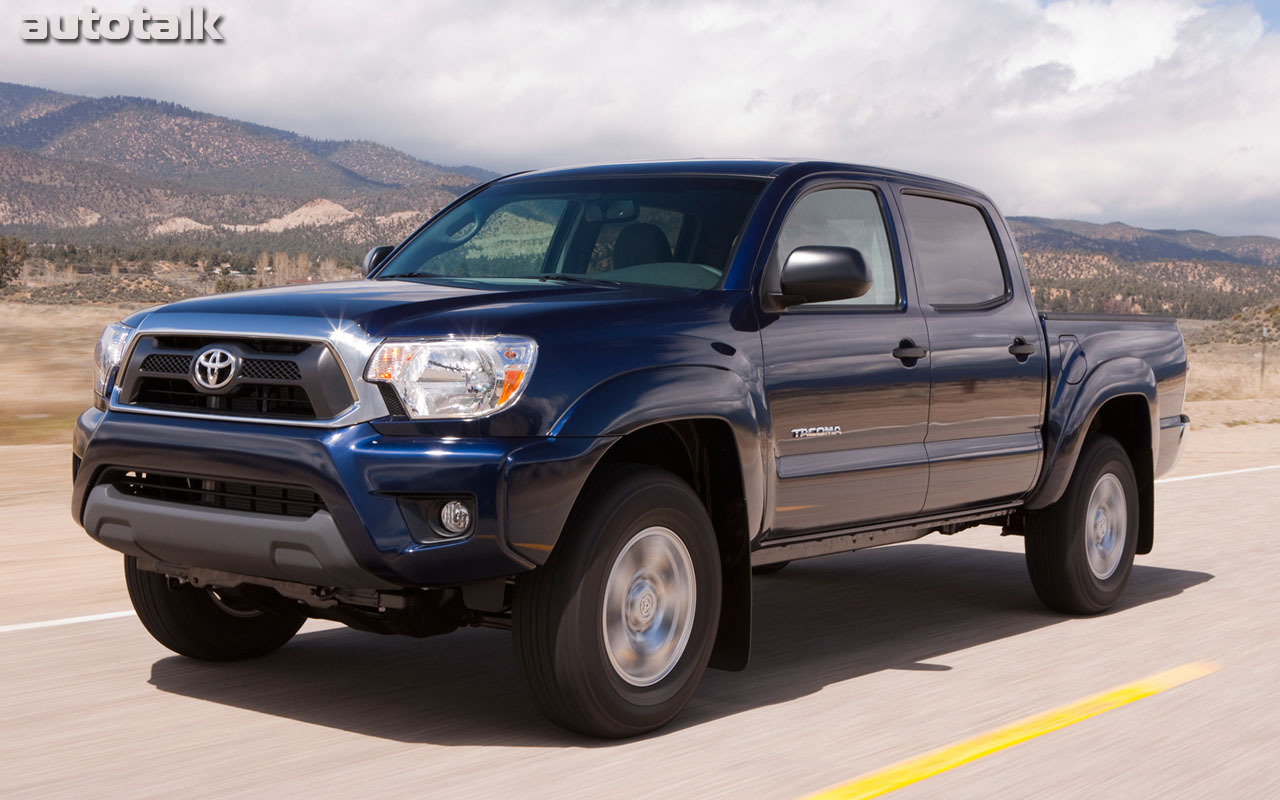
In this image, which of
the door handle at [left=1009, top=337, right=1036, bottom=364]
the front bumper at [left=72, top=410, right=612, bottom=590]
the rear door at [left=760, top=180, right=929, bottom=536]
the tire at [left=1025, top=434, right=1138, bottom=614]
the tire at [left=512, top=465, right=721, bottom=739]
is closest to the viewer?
the front bumper at [left=72, top=410, right=612, bottom=590]

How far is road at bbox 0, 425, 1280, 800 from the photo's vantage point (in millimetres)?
4680

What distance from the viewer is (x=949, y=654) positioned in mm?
6695

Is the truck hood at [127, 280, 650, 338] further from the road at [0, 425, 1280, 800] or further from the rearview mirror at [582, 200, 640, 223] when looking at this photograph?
the road at [0, 425, 1280, 800]

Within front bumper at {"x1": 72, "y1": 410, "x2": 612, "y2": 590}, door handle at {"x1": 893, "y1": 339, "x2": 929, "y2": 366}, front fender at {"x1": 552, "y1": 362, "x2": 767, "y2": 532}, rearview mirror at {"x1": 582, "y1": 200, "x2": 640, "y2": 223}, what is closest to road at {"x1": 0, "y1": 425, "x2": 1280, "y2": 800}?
front bumper at {"x1": 72, "y1": 410, "x2": 612, "y2": 590}

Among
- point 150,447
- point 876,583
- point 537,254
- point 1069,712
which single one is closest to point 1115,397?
point 876,583

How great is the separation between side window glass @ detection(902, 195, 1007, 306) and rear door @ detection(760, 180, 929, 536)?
21cm

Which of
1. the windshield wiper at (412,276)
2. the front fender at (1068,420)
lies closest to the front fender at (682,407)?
the windshield wiper at (412,276)

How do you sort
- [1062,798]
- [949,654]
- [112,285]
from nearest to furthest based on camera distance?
[1062,798] < [949,654] < [112,285]

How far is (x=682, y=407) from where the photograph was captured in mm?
5211

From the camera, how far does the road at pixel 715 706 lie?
4.68m

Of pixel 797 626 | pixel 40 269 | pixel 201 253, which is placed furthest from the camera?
pixel 201 253

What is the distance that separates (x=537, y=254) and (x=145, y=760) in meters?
2.47

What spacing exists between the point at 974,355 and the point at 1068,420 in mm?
901

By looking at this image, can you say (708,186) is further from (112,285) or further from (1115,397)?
(112,285)
